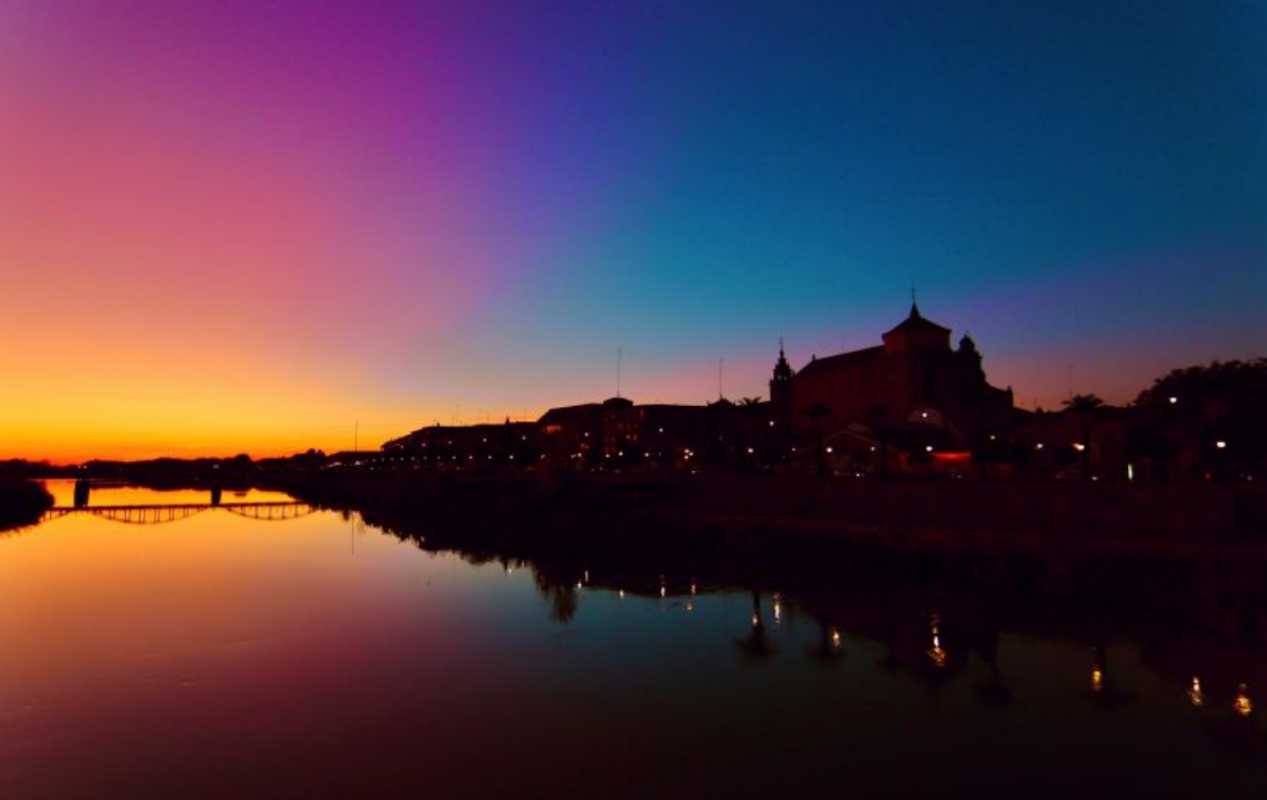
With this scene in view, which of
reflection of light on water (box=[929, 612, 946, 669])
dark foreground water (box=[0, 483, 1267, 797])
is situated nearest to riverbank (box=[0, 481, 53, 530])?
dark foreground water (box=[0, 483, 1267, 797])

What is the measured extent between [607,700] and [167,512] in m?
85.5

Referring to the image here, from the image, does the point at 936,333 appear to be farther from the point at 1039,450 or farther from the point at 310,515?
the point at 310,515

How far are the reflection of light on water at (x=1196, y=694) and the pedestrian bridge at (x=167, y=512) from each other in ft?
267

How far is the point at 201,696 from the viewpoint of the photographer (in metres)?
21.1

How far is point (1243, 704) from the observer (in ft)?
64.7

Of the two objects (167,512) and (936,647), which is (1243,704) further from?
(167,512)

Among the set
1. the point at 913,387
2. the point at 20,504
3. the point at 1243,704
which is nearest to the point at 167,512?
the point at 20,504

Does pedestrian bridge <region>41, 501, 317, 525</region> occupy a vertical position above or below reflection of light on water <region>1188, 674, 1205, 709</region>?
above

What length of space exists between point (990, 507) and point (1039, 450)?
3716cm

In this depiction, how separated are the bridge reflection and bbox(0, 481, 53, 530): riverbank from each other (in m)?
1.03

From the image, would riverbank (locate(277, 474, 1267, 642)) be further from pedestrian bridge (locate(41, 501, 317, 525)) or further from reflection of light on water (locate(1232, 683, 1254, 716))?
pedestrian bridge (locate(41, 501, 317, 525))

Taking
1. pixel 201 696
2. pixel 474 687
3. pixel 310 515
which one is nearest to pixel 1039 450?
pixel 474 687

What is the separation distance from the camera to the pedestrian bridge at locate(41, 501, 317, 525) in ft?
267

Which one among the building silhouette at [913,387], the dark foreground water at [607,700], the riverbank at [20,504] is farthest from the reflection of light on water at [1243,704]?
the riverbank at [20,504]
